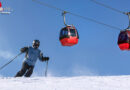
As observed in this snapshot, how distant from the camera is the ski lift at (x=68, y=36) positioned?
8.23 metres

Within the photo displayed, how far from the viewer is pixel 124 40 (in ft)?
30.0

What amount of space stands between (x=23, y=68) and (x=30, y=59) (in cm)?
32

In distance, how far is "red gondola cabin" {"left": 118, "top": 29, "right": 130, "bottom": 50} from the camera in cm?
908

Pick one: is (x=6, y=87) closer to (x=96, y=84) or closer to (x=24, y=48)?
(x=96, y=84)

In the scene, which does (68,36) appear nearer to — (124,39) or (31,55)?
(31,55)

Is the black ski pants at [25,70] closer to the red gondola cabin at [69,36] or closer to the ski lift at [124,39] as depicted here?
the red gondola cabin at [69,36]

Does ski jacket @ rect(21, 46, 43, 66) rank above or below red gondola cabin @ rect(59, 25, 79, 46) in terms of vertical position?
below

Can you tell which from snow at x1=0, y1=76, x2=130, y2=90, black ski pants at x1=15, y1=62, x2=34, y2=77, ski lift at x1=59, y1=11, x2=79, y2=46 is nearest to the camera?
snow at x1=0, y1=76, x2=130, y2=90

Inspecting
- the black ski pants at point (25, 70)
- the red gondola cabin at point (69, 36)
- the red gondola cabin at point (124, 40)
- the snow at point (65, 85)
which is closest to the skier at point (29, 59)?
the black ski pants at point (25, 70)

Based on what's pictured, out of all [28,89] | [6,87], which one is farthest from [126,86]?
[6,87]

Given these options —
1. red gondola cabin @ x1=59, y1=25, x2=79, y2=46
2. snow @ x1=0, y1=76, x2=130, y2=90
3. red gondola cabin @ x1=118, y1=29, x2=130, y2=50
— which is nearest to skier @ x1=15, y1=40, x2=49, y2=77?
red gondola cabin @ x1=59, y1=25, x2=79, y2=46

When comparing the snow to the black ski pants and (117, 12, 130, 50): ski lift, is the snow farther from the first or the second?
(117, 12, 130, 50): ski lift

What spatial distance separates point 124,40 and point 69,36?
6.75 ft

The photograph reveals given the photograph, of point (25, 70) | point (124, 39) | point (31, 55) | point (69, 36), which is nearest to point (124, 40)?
point (124, 39)
